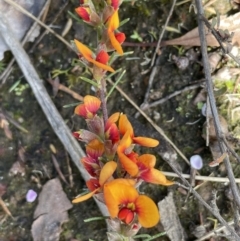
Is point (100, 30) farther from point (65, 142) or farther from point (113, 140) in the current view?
point (65, 142)

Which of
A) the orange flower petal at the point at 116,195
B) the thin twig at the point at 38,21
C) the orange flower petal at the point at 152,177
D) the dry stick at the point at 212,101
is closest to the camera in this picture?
the orange flower petal at the point at 116,195

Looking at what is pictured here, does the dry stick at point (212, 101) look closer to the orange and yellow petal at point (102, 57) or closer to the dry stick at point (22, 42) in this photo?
the orange and yellow petal at point (102, 57)

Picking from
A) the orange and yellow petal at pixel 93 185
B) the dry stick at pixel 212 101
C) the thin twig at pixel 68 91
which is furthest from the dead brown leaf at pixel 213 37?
the orange and yellow petal at pixel 93 185

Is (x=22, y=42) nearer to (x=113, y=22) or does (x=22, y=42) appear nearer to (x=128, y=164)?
(x=113, y=22)

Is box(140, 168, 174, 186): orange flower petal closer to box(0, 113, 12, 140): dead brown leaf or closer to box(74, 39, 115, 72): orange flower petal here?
box(74, 39, 115, 72): orange flower petal

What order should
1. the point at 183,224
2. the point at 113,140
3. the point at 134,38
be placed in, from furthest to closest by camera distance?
the point at 134,38 < the point at 183,224 < the point at 113,140

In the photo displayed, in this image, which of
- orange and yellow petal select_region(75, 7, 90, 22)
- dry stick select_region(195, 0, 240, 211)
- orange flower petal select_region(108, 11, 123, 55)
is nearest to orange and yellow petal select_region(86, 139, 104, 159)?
orange flower petal select_region(108, 11, 123, 55)

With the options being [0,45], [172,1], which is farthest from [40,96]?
[172,1]
